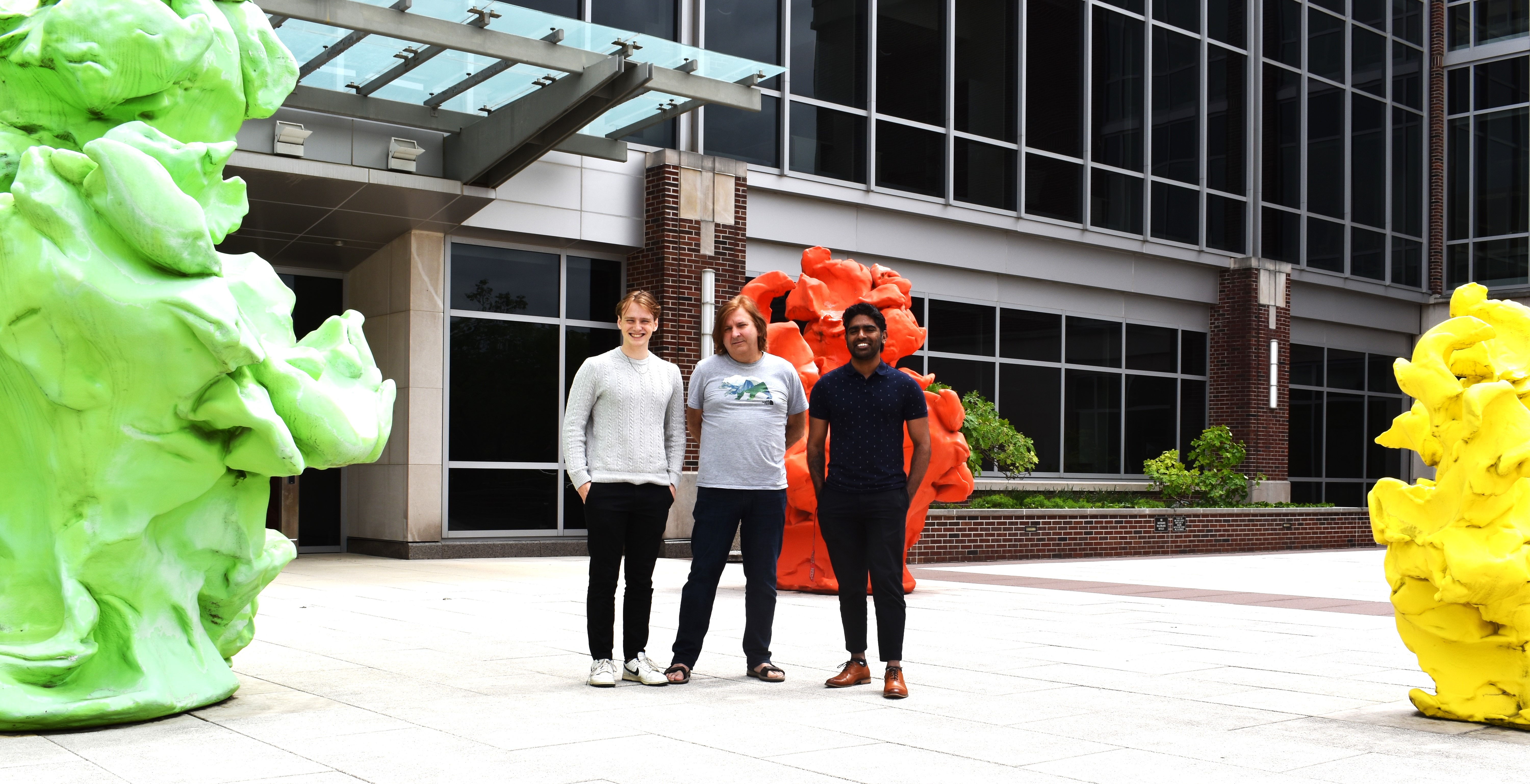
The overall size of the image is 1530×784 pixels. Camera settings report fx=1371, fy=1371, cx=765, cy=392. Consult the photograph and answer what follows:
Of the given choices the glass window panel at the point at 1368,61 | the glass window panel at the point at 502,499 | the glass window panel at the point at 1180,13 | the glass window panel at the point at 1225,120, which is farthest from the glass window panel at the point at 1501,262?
the glass window panel at the point at 502,499

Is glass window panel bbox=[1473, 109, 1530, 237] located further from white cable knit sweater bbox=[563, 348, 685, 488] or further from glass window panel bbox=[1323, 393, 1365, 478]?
white cable knit sweater bbox=[563, 348, 685, 488]

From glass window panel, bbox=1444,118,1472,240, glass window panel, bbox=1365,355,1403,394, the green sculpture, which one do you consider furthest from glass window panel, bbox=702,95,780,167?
glass window panel, bbox=1444,118,1472,240

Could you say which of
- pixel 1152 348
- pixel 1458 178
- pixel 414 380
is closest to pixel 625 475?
pixel 414 380

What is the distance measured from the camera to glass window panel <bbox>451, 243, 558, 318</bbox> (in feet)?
53.0

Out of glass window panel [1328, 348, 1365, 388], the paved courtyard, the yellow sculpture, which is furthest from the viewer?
glass window panel [1328, 348, 1365, 388]

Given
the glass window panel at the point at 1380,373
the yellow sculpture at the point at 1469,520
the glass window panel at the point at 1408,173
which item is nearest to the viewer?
the yellow sculpture at the point at 1469,520

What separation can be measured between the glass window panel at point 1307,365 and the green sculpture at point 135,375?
23399 mm

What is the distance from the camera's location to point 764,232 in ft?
58.9

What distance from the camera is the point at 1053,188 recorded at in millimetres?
21578

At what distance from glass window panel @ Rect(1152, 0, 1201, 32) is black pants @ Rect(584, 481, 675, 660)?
64.0 feet

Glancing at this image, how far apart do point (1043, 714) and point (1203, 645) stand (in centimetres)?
309

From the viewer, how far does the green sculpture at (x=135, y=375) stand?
495 cm

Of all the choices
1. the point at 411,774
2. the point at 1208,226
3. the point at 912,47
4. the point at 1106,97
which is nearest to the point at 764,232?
the point at 912,47

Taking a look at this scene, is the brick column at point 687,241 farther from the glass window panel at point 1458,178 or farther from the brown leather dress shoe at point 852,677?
the glass window panel at point 1458,178
